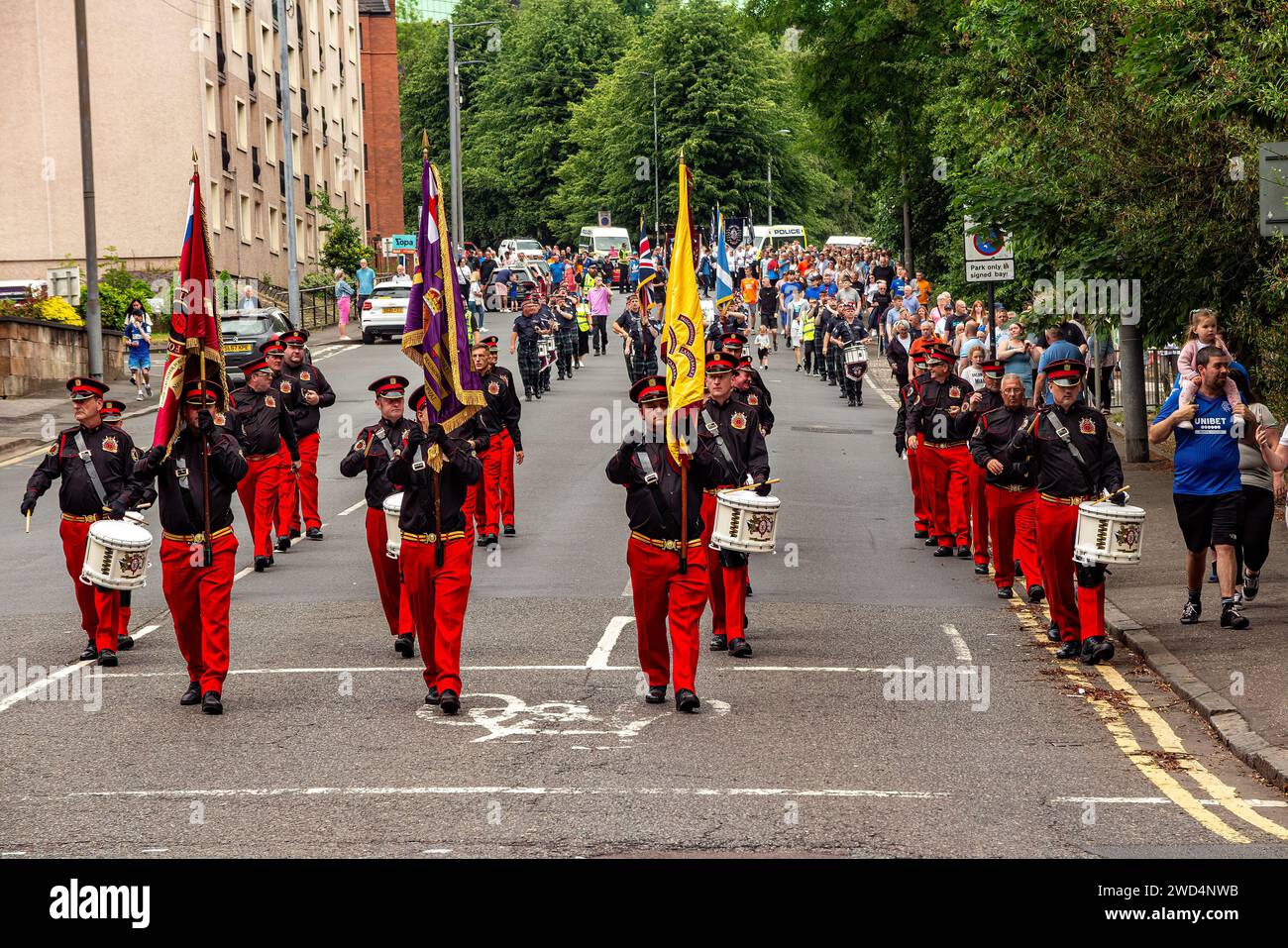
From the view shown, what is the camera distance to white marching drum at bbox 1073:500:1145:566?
1309cm

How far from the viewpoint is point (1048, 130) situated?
2145cm

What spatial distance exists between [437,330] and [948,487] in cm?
812

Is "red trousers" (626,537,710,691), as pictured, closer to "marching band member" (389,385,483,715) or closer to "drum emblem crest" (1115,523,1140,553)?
"marching band member" (389,385,483,715)

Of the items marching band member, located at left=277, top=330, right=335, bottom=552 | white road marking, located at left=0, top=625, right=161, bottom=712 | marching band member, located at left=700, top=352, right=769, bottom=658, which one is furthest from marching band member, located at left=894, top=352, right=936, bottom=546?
white road marking, located at left=0, top=625, right=161, bottom=712

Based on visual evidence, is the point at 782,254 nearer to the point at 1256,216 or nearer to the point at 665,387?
the point at 1256,216

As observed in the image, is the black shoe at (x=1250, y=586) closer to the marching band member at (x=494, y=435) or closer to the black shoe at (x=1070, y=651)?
the black shoe at (x=1070, y=651)

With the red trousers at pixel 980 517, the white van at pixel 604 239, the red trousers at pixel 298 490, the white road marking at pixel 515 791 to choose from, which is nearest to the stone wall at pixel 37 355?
the red trousers at pixel 298 490

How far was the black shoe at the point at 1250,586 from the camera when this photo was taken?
49.5 feet

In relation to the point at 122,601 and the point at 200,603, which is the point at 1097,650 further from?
the point at 122,601

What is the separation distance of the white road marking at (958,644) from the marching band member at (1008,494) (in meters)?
1.32

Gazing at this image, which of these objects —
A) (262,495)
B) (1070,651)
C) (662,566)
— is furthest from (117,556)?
(1070,651)

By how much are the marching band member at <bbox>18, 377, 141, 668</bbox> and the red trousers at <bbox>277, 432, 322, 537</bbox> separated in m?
4.71

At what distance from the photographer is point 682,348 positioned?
12359mm

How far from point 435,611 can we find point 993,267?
1347 cm
